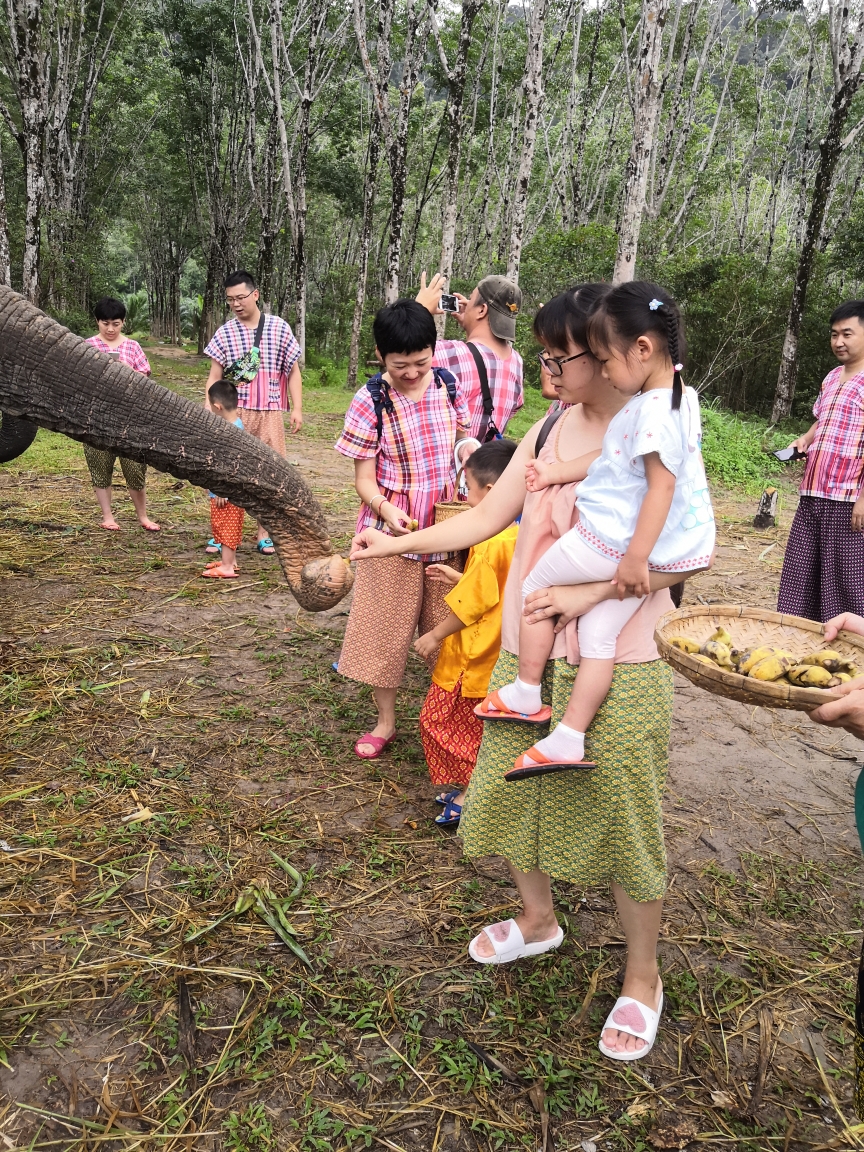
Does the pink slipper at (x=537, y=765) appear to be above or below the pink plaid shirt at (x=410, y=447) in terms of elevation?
below

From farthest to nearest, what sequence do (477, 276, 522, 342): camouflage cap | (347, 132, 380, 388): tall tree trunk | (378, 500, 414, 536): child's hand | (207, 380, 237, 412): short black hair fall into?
(347, 132, 380, 388): tall tree trunk < (207, 380, 237, 412): short black hair < (477, 276, 522, 342): camouflage cap < (378, 500, 414, 536): child's hand

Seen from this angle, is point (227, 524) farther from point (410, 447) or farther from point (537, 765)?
point (537, 765)

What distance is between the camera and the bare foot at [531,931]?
254 centimetres

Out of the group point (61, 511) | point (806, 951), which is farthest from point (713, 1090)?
point (61, 511)

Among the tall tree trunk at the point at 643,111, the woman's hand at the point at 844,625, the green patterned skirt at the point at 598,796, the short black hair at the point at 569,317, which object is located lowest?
the green patterned skirt at the point at 598,796

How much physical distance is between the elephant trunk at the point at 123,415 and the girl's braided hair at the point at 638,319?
4.84 feet

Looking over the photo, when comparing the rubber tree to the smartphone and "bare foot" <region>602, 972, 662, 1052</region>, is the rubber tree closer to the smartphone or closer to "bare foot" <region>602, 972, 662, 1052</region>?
the smartphone

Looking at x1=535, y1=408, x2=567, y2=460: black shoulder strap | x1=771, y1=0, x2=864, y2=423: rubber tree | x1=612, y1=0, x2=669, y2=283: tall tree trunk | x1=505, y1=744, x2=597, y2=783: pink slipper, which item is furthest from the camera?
x1=771, y1=0, x2=864, y2=423: rubber tree

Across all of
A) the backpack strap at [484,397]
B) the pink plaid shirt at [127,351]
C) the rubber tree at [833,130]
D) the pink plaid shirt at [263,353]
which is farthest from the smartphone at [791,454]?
the rubber tree at [833,130]

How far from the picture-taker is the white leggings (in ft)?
6.51

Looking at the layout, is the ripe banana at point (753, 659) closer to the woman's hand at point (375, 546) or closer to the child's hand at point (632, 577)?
the child's hand at point (632, 577)

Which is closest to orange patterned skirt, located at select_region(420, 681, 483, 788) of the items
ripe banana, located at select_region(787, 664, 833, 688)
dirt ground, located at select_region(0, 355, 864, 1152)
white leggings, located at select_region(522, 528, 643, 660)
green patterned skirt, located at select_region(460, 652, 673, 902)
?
dirt ground, located at select_region(0, 355, 864, 1152)

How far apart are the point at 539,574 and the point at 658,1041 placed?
1340mm

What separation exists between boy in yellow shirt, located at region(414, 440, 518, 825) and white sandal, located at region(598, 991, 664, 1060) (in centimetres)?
107
